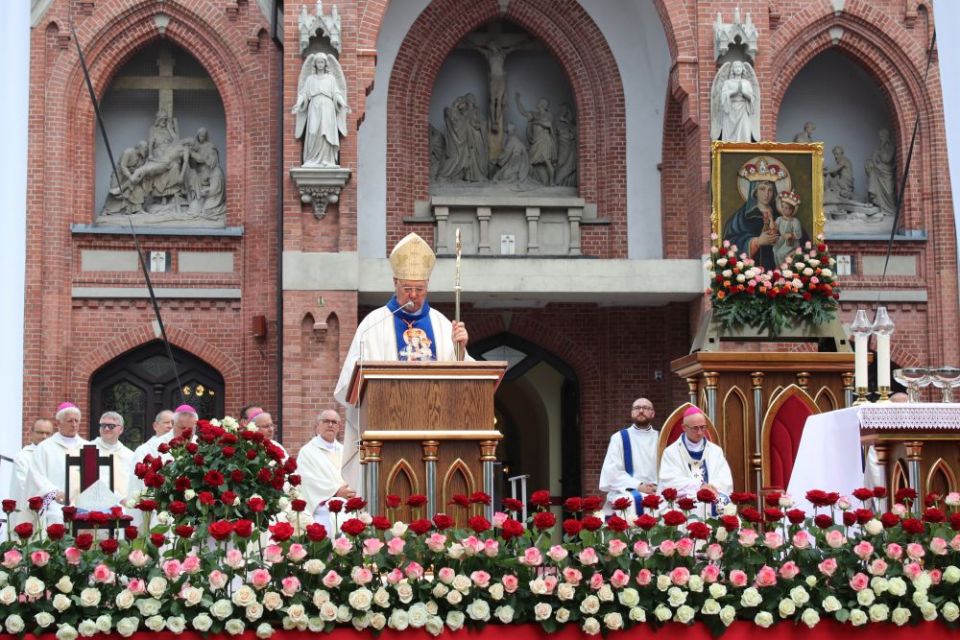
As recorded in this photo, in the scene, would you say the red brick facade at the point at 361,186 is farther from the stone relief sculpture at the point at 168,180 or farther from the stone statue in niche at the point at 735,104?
the stone relief sculpture at the point at 168,180

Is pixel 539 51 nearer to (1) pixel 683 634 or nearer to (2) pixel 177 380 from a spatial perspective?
(2) pixel 177 380

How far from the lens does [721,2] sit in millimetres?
21984

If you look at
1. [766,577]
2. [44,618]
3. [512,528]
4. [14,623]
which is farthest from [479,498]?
[14,623]

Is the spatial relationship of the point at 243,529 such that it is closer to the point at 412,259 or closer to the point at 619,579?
the point at 619,579

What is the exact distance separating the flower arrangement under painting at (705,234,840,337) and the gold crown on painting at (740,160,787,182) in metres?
2.03

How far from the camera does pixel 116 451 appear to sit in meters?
14.6

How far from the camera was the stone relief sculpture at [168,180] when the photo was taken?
2311 cm

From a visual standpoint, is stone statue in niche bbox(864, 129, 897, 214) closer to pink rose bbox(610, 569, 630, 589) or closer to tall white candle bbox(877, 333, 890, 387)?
tall white candle bbox(877, 333, 890, 387)

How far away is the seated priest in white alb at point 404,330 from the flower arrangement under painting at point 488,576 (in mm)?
3417

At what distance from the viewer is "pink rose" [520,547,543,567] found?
7359 millimetres

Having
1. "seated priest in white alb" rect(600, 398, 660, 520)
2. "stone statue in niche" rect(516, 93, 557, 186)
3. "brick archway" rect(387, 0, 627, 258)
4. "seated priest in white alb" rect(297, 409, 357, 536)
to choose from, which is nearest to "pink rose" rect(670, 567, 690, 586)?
"seated priest in white alb" rect(297, 409, 357, 536)

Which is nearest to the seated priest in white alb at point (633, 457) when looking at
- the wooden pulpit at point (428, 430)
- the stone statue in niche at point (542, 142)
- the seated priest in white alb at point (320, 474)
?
the seated priest in white alb at point (320, 474)

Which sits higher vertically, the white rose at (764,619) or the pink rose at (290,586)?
the pink rose at (290,586)

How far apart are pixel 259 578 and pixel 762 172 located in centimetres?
1104
